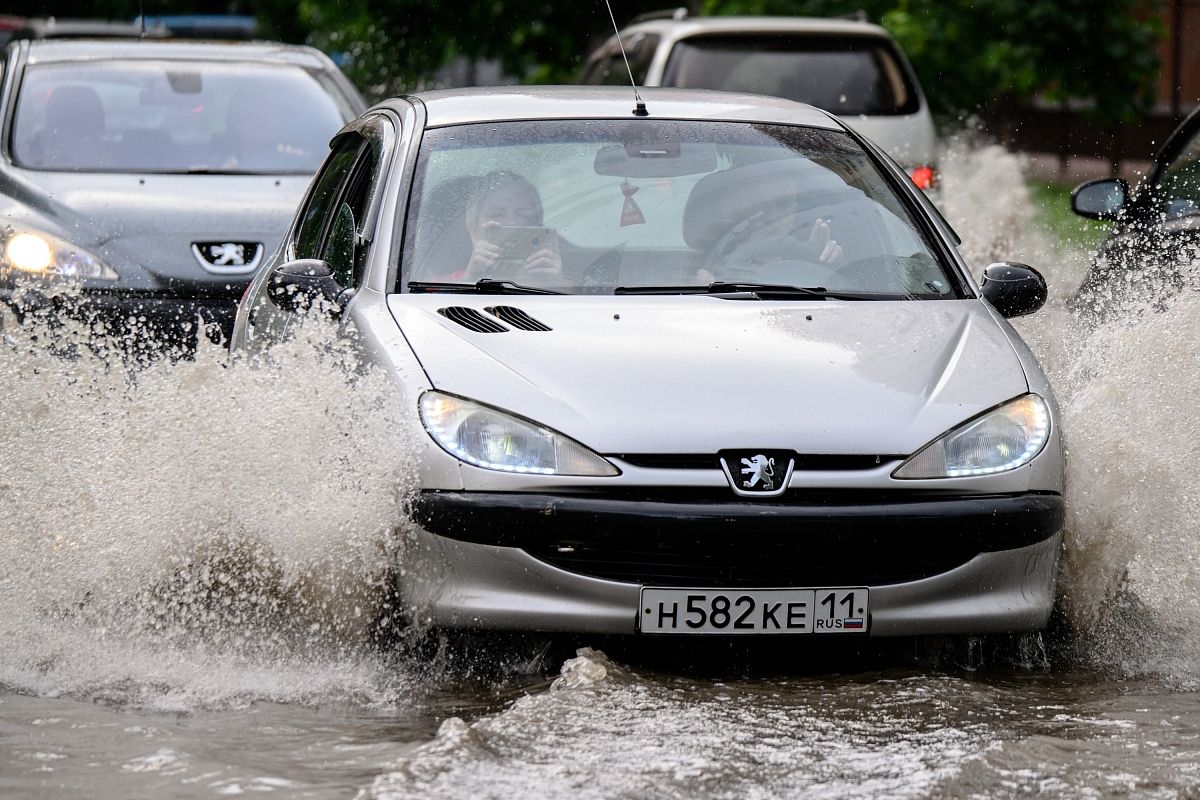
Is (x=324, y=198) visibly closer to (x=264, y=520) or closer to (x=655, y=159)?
(x=655, y=159)

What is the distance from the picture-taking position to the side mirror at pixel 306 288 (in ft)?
19.0

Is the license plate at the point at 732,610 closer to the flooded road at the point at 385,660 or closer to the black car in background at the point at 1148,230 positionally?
the flooded road at the point at 385,660

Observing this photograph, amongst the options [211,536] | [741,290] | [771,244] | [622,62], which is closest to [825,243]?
[771,244]

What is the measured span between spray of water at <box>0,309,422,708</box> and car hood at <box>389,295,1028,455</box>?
1.01 ft

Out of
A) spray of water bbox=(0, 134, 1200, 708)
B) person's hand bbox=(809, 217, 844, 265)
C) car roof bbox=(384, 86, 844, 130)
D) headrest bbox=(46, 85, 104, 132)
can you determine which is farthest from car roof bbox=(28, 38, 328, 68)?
person's hand bbox=(809, 217, 844, 265)

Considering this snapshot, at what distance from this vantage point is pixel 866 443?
4.93 meters

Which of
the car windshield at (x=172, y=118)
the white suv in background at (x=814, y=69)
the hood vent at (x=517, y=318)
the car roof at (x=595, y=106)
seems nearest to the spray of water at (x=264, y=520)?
the hood vent at (x=517, y=318)

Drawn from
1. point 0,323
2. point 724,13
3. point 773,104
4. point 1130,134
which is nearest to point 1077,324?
point 773,104

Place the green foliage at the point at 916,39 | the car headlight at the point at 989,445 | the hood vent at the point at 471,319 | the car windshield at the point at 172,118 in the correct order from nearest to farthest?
the car headlight at the point at 989,445 → the hood vent at the point at 471,319 → the car windshield at the point at 172,118 → the green foliage at the point at 916,39

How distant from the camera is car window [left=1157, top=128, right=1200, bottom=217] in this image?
781 cm

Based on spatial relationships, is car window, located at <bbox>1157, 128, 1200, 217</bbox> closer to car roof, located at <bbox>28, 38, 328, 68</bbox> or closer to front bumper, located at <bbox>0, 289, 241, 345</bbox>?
front bumper, located at <bbox>0, 289, 241, 345</bbox>

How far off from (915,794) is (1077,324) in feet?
12.4

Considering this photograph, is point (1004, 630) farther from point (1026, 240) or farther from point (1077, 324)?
point (1026, 240)

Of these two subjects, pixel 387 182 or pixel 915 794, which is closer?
pixel 915 794
